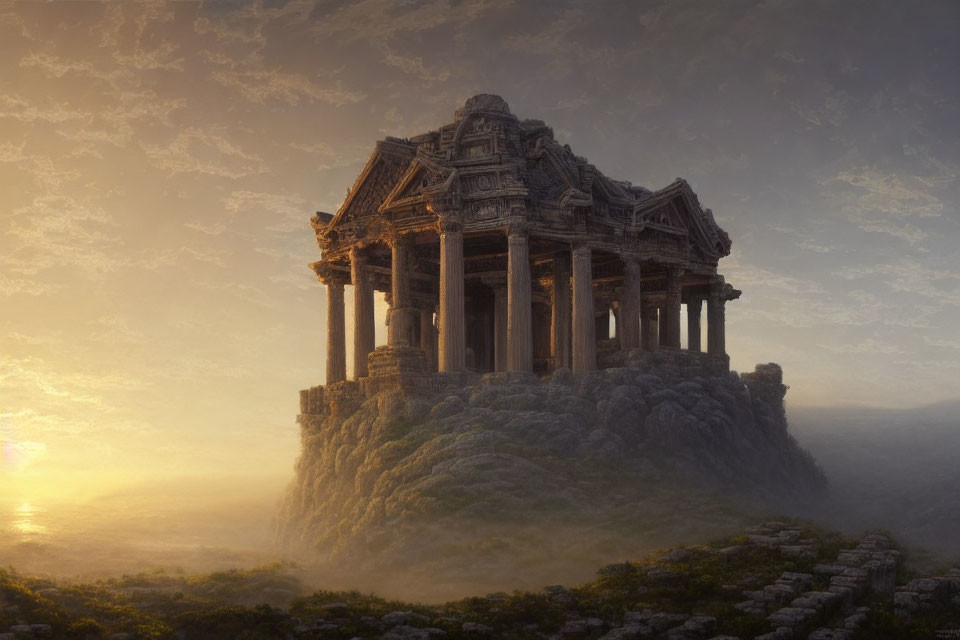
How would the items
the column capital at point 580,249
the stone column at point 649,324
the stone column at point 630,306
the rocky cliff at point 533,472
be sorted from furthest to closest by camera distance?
the stone column at point 649,324, the stone column at point 630,306, the column capital at point 580,249, the rocky cliff at point 533,472

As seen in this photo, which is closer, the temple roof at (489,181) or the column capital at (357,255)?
the temple roof at (489,181)

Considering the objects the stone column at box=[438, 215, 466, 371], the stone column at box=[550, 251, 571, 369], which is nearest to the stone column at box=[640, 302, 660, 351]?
the stone column at box=[550, 251, 571, 369]

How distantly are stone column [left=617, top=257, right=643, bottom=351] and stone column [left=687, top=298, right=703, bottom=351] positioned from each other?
11.4 metres

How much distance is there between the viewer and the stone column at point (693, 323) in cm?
6569

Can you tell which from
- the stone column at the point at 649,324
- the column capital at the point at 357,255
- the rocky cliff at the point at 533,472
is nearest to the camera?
the rocky cliff at the point at 533,472

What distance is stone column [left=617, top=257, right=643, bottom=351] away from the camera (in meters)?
54.8

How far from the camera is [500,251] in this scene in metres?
59.2

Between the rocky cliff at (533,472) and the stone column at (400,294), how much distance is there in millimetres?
3867


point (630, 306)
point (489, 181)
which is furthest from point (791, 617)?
point (630, 306)

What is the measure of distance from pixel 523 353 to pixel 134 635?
83.2 feet

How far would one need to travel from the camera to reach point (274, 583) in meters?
36.0

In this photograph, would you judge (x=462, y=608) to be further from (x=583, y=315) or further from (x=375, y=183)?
(x=375, y=183)

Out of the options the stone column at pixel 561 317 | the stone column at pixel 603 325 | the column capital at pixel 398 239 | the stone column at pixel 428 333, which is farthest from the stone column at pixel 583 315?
the stone column at pixel 603 325

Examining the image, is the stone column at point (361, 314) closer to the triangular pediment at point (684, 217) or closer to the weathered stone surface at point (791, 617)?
the triangular pediment at point (684, 217)
